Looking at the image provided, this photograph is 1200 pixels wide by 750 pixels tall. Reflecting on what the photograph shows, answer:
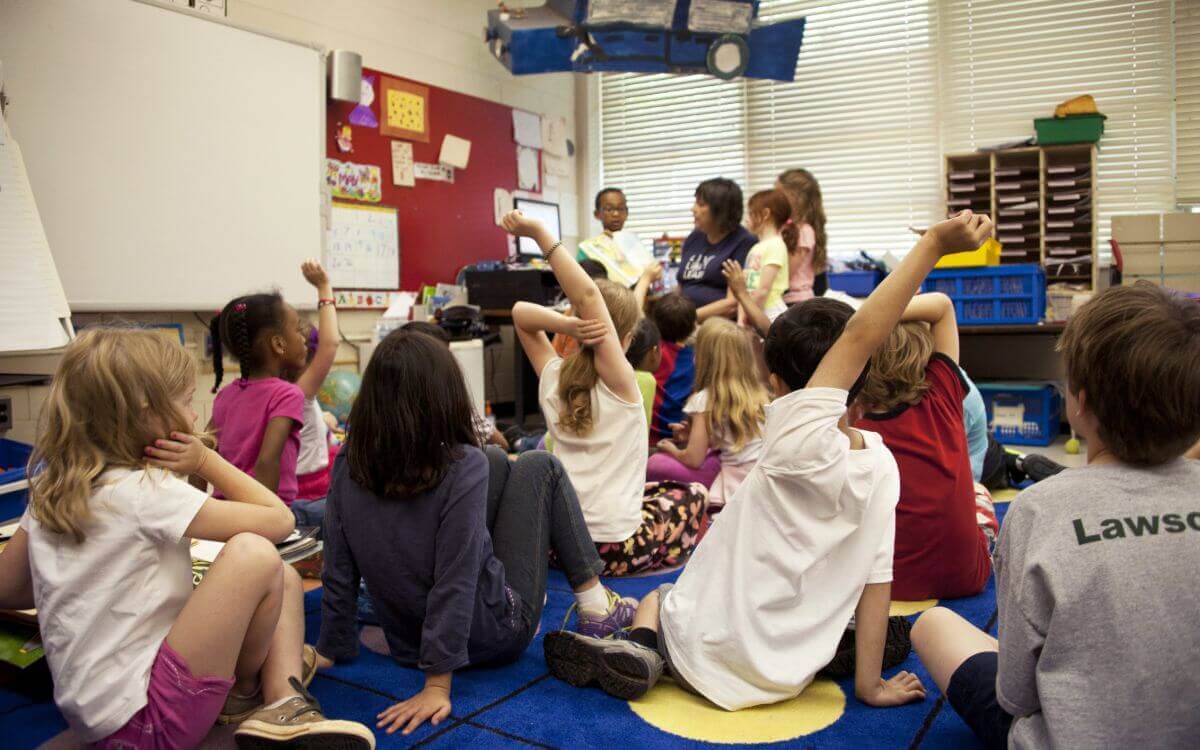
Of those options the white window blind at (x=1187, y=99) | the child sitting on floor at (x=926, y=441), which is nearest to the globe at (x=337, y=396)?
the child sitting on floor at (x=926, y=441)

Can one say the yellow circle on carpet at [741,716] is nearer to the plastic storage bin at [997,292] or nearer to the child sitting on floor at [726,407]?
the child sitting on floor at [726,407]

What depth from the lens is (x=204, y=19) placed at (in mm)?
3686

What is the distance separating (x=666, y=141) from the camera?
592 centimetres

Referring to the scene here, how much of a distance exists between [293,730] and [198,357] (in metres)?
3.00

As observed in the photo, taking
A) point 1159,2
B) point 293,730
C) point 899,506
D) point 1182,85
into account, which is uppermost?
point 1159,2

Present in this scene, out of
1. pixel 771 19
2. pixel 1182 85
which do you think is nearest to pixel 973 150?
pixel 1182 85

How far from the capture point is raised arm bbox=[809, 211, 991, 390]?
1146mm

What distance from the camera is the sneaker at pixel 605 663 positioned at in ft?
4.84

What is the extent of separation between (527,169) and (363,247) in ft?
4.77

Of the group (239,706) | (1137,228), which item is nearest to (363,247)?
(239,706)

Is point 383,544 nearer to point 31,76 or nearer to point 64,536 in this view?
point 64,536

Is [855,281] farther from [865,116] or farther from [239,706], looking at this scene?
[239,706]

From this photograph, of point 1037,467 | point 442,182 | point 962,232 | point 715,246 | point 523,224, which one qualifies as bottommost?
point 1037,467

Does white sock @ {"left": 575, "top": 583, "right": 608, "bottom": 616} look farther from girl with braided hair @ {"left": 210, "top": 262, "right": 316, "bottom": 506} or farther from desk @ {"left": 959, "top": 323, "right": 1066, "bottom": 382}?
A: desk @ {"left": 959, "top": 323, "right": 1066, "bottom": 382}
